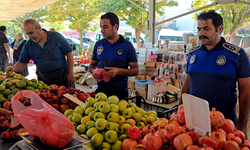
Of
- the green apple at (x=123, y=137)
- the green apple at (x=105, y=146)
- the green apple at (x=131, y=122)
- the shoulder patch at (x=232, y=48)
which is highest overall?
the shoulder patch at (x=232, y=48)

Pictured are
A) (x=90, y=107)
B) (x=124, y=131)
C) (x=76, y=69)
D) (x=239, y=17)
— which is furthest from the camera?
(x=239, y=17)

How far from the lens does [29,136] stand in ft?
3.98

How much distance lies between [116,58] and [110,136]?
1.41 m

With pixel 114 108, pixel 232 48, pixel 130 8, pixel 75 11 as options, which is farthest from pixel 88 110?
pixel 75 11

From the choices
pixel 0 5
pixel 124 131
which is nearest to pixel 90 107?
pixel 124 131

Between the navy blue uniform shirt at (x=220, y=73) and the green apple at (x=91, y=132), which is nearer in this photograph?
the green apple at (x=91, y=132)

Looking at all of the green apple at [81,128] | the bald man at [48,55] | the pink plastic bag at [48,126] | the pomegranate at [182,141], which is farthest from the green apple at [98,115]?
the bald man at [48,55]

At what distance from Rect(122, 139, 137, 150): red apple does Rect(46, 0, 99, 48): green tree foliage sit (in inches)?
590

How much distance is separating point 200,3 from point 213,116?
1502cm

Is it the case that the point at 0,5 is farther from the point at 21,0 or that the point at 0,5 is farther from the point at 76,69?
the point at 76,69

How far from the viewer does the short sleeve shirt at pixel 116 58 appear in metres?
2.62

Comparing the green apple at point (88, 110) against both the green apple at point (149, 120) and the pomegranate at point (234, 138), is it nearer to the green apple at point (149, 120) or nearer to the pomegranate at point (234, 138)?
the green apple at point (149, 120)

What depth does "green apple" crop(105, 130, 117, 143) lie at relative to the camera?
135cm

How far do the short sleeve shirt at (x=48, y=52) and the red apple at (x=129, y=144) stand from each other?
227cm
